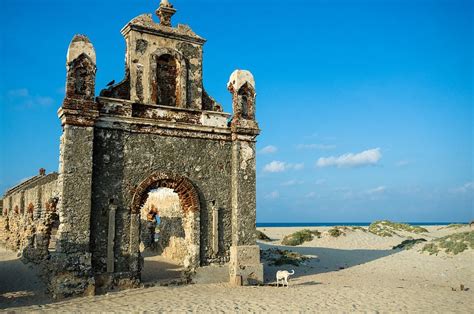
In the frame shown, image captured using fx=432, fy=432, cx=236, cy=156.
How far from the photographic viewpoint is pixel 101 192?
11.5 metres

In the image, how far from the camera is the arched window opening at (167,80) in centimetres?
1320

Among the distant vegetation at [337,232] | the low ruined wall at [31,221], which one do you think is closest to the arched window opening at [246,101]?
the low ruined wall at [31,221]

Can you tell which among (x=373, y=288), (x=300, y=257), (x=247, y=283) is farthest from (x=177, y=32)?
(x=300, y=257)

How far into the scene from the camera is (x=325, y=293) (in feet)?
38.0

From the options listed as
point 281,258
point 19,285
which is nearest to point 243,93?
point 281,258

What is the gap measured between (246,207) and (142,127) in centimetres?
401

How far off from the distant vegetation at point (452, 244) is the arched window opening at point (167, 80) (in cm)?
1288

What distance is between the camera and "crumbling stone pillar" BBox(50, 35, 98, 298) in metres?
10.6

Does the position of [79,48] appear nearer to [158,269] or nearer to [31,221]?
[158,269]

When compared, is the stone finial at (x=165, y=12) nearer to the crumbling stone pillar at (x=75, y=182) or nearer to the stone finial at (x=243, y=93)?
the stone finial at (x=243, y=93)

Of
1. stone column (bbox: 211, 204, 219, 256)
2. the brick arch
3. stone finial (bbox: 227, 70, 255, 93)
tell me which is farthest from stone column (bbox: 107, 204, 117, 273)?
stone finial (bbox: 227, 70, 255, 93)

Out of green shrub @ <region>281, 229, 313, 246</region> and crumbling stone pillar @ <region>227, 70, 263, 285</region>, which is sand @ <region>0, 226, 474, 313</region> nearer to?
crumbling stone pillar @ <region>227, 70, 263, 285</region>

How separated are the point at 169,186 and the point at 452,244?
42.4 ft

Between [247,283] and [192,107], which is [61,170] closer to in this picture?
[192,107]
